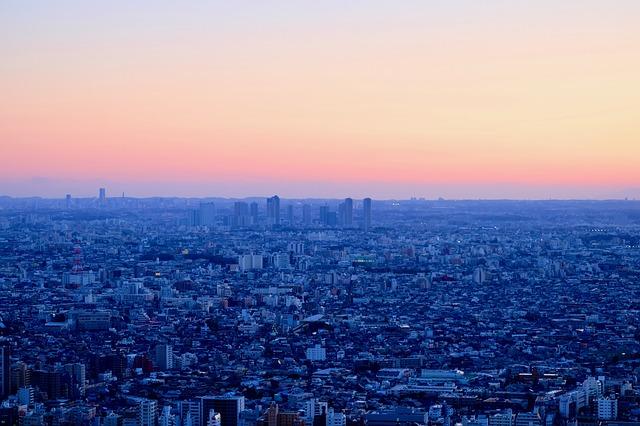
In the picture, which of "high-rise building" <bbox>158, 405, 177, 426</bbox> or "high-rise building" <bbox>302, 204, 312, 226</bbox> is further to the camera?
"high-rise building" <bbox>302, 204, 312, 226</bbox>

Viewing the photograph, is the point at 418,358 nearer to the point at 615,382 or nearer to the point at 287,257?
the point at 615,382

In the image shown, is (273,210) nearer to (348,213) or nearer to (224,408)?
Answer: (348,213)

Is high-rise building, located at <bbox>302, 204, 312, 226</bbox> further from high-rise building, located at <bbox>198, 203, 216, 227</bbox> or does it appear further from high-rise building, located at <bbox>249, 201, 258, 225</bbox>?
high-rise building, located at <bbox>198, 203, 216, 227</bbox>

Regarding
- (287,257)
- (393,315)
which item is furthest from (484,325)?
(287,257)

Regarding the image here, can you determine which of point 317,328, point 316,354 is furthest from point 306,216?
point 316,354

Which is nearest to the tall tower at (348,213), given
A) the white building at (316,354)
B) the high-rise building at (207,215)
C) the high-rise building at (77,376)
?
the high-rise building at (207,215)

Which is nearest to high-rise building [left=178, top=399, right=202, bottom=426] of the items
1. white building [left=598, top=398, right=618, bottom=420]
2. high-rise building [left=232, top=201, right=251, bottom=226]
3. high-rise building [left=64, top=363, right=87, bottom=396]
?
high-rise building [left=64, top=363, right=87, bottom=396]

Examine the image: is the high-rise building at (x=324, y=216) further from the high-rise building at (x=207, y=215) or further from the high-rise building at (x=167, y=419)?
the high-rise building at (x=167, y=419)
